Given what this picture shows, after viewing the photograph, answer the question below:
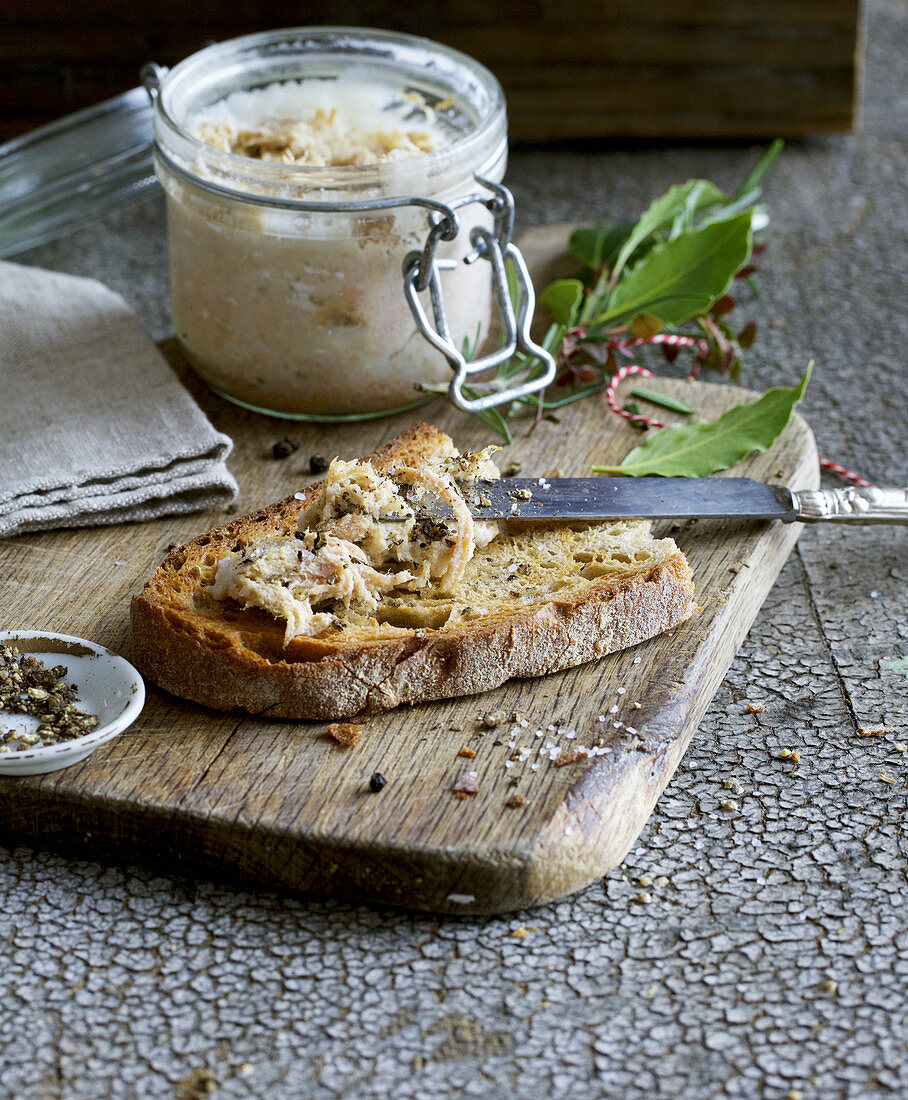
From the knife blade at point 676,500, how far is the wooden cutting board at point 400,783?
0.18m

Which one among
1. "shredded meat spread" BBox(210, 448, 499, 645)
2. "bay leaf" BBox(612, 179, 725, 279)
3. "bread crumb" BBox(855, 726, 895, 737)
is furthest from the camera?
"bay leaf" BBox(612, 179, 725, 279)

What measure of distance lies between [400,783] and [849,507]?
4.08 ft

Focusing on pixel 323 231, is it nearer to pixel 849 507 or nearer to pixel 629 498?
pixel 629 498

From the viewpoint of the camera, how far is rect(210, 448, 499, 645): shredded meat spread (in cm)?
219

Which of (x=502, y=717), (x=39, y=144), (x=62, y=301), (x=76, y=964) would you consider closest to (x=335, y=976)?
(x=76, y=964)

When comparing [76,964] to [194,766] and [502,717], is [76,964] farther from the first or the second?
[502,717]

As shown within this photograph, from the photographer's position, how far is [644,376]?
325cm

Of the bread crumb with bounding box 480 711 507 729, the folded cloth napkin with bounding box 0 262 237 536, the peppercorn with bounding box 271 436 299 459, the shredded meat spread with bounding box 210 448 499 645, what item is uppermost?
the shredded meat spread with bounding box 210 448 499 645

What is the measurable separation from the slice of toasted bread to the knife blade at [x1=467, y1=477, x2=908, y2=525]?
0.08 m

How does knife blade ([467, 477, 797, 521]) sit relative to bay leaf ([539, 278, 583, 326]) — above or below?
below

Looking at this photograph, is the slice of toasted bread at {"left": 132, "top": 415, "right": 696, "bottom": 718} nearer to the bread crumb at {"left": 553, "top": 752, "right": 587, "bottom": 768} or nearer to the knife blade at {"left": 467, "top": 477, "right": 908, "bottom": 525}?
the knife blade at {"left": 467, "top": 477, "right": 908, "bottom": 525}

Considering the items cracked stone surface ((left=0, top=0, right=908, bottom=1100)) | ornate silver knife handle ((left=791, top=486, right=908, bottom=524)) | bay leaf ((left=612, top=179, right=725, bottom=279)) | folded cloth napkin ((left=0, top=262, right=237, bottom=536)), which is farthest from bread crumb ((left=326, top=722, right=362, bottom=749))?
bay leaf ((left=612, top=179, right=725, bottom=279))

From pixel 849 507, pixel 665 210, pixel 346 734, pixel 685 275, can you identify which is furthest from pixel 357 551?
pixel 665 210

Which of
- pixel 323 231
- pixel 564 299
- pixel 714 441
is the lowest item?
pixel 714 441
